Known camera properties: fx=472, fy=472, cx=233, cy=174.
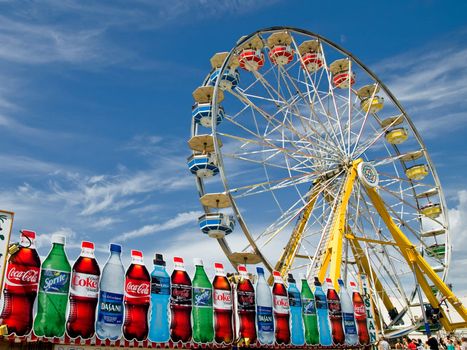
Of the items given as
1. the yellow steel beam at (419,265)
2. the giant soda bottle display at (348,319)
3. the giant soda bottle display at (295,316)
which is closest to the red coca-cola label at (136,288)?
the giant soda bottle display at (295,316)

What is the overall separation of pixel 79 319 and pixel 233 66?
1698 centimetres

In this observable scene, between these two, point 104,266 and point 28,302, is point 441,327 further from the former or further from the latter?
point 28,302

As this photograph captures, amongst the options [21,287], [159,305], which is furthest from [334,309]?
[21,287]

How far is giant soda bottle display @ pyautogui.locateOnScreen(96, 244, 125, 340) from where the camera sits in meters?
10.5

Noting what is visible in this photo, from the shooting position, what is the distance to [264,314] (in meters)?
13.9

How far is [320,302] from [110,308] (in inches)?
306

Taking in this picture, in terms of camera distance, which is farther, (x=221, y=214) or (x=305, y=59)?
(x=305, y=59)

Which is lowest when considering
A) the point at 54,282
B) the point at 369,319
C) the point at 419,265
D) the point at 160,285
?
the point at 369,319

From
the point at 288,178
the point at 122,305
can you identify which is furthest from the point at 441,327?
the point at 122,305

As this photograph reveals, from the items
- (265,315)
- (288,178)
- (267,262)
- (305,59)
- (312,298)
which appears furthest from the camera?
(305,59)

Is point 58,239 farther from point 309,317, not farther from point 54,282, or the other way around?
point 309,317

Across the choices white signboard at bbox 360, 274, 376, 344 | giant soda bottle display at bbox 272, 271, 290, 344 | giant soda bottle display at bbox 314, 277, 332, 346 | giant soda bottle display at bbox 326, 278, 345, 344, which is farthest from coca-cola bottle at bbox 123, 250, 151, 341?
white signboard at bbox 360, 274, 376, 344

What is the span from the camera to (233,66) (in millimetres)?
24391

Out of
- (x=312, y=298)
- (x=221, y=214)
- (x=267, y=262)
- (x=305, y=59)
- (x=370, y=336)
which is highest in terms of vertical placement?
(x=305, y=59)
